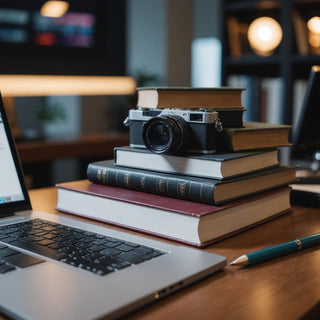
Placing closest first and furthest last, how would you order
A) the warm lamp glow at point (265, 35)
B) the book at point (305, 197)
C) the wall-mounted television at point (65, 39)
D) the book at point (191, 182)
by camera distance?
1. the book at point (191, 182)
2. the book at point (305, 197)
3. the warm lamp glow at point (265, 35)
4. the wall-mounted television at point (65, 39)

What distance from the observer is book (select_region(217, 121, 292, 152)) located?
76cm

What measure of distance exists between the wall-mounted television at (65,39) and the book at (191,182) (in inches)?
89.1

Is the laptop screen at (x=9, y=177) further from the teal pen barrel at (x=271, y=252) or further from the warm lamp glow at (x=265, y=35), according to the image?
the warm lamp glow at (x=265, y=35)

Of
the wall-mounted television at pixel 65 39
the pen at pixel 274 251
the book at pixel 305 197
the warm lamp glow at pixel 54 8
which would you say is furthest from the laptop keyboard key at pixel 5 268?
the warm lamp glow at pixel 54 8

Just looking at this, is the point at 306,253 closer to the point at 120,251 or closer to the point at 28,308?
the point at 120,251

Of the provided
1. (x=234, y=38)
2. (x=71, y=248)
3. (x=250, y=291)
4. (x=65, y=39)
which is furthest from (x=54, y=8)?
(x=250, y=291)

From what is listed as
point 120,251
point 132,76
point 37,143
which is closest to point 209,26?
point 132,76

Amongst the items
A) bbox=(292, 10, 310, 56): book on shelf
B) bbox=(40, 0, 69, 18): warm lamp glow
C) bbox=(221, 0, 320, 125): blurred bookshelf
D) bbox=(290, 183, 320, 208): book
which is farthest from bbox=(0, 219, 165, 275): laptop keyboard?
bbox=(40, 0, 69, 18): warm lamp glow

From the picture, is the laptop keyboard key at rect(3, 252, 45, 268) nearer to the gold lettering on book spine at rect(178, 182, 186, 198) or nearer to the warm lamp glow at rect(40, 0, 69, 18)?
the gold lettering on book spine at rect(178, 182, 186, 198)

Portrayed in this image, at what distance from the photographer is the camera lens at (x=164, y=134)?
0.73 meters

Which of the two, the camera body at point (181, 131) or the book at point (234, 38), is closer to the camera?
the camera body at point (181, 131)

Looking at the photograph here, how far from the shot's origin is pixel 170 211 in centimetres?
68

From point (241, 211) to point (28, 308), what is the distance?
0.40 meters

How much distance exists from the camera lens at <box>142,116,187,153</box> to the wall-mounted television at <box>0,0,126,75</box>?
233 centimetres
